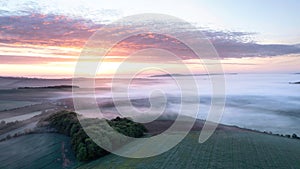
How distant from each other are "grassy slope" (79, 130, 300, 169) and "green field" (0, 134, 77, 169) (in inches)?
187

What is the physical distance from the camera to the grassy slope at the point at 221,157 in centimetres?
3125

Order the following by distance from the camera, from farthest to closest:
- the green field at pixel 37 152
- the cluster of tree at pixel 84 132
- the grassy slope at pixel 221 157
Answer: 1. the cluster of tree at pixel 84 132
2. the green field at pixel 37 152
3. the grassy slope at pixel 221 157

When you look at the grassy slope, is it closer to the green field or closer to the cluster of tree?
the cluster of tree

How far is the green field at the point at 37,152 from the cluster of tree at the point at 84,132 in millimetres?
1323

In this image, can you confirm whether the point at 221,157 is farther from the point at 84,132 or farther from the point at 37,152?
the point at 37,152

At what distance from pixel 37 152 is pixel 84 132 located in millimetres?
7096

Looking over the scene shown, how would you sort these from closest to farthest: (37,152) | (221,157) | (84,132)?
(221,157) < (37,152) < (84,132)

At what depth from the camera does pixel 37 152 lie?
126 ft

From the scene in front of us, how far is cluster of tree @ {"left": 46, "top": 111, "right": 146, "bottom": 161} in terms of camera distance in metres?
35.8

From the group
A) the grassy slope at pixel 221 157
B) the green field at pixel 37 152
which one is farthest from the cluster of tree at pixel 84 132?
the grassy slope at pixel 221 157

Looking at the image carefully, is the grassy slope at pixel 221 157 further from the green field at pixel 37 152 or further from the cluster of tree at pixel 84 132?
the green field at pixel 37 152

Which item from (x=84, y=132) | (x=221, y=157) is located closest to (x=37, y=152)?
(x=84, y=132)

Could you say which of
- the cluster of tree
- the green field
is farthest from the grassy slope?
the green field

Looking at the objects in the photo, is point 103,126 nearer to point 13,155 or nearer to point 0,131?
point 13,155
